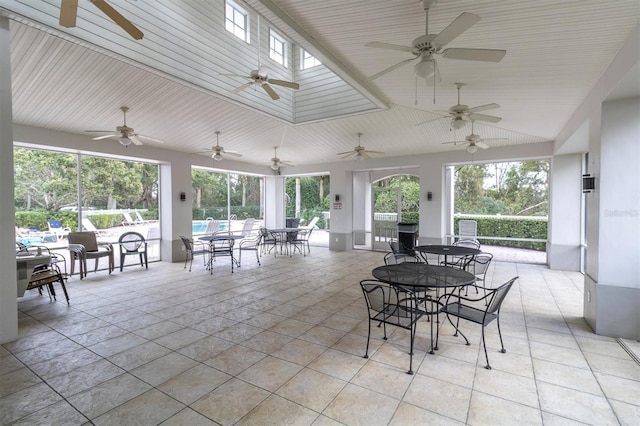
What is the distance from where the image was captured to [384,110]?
562 centimetres

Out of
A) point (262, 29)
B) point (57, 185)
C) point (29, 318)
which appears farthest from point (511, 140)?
point (57, 185)

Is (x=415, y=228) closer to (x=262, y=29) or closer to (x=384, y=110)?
(x=384, y=110)

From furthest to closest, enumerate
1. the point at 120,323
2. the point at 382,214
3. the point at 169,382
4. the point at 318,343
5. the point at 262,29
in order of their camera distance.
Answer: the point at 382,214 < the point at 262,29 < the point at 120,323 < the point at 318,343 < the point at 169,382

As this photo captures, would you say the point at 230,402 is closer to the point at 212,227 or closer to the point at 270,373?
the point at 270,373

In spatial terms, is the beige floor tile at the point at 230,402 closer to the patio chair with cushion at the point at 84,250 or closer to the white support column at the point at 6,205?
the white support column at the point at 6,205

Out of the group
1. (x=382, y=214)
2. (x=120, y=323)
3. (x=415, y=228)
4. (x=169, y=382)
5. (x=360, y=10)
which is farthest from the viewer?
(x=382, y=214)

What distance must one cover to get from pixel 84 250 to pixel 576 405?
766 centimetres

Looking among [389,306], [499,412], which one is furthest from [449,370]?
[389,306]

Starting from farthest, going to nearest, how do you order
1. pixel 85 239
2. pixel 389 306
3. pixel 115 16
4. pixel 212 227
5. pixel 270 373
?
pixel 212 227 → pixel 85 239 → pixel 389 306 → pixel 270 373 → pixel 115 16

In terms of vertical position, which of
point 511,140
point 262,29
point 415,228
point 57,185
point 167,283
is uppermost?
point 262,29

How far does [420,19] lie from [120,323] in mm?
4692

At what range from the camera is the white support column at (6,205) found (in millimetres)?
3092

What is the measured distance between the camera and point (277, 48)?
21.5ft

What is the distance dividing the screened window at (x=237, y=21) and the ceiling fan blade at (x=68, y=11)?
325 centimetres
